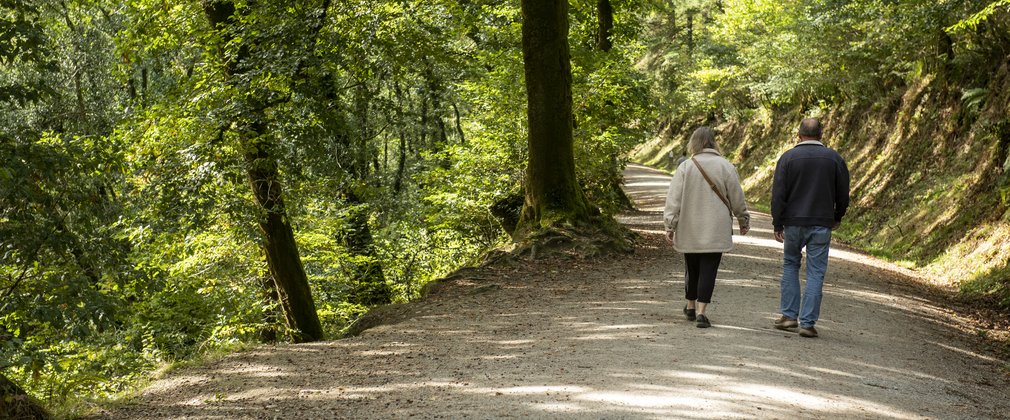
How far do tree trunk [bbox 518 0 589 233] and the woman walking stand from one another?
200 inches

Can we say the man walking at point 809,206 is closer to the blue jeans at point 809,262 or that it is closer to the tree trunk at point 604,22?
the blue jeans at point 809,262

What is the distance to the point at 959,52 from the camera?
17.6 meters

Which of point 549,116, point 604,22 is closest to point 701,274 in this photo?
point 549,116

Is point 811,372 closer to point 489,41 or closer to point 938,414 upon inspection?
point 938,414

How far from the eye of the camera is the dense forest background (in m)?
6.91

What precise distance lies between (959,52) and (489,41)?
35.6 ft

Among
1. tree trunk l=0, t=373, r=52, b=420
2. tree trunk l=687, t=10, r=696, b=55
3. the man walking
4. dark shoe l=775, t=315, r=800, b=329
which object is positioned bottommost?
dark shoe l=775, t=315, r=800, b=329

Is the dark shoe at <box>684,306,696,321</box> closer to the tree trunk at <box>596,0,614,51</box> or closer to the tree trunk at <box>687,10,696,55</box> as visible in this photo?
the tree trunk at <box>596,0,614,51</box>

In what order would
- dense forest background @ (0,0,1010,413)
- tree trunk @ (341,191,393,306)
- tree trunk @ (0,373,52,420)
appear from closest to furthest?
tree trunk @ (0,373,52,420) → dense forest background @ (0,0,1010,413) → tree trunk @ (341,191,393,306)

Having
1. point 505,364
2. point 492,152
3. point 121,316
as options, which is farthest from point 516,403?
point 492,152

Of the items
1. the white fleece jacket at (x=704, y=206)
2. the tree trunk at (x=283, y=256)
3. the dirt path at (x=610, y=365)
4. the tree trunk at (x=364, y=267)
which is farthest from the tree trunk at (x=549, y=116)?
the white fleece jacket at (x=704, y=206)

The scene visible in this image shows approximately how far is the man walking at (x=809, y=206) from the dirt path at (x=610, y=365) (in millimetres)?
503

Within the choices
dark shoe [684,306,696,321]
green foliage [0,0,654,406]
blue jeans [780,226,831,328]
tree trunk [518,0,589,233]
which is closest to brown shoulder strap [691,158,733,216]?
blue jeans [780,226,831,328]

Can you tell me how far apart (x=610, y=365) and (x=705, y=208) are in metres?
2.03
